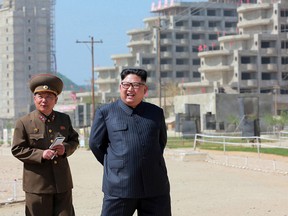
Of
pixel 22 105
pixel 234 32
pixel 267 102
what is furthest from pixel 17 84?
pixel 267 102

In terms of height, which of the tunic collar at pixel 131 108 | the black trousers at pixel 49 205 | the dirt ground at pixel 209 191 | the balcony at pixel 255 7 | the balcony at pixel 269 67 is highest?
the balcony at pixel 255 7

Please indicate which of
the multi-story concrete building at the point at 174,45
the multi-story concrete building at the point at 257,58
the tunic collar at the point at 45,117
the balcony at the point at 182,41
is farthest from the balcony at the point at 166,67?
the tunic collar at the point at 45,117

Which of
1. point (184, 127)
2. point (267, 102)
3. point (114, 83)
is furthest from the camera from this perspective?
point (114, 83)

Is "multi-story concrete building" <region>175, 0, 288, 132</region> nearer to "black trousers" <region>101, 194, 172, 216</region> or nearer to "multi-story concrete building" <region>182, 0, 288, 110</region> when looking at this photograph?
"multi-story concrete building" <region>182, 0, 288, 110</region>

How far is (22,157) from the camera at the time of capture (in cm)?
638

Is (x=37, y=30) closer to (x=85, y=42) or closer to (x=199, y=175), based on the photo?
(x=85, y=42)

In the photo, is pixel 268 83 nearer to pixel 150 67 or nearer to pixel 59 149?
pixel 150 67

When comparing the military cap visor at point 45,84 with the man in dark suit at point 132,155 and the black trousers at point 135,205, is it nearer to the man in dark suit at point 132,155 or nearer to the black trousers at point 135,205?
the man in dark suit at point 132,155

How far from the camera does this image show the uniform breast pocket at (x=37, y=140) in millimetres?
6484

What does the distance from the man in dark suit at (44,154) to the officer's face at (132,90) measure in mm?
775

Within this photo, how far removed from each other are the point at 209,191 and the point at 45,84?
8337 millimetres

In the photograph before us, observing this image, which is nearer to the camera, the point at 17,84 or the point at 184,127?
the point at 184,127

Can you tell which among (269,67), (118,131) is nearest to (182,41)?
(269,67)

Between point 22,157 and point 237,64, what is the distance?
3459 inches
